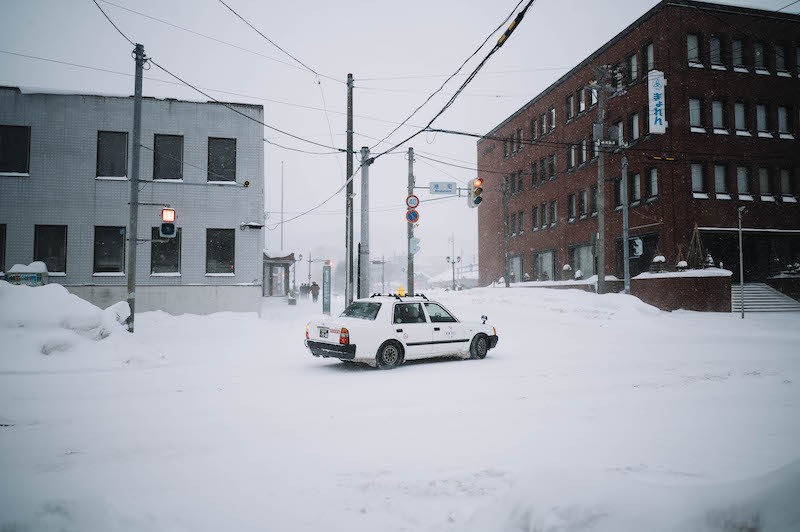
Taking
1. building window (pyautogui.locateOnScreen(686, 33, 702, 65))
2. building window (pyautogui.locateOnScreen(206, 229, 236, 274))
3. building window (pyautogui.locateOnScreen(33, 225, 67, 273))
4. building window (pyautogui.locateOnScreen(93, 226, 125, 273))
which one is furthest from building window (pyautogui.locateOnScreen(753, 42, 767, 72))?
building window (pyautogui.locateOnScreen(33, 225, 67, 273))

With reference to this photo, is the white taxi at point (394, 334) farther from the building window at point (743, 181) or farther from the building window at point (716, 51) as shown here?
the building window at point (716, 51)

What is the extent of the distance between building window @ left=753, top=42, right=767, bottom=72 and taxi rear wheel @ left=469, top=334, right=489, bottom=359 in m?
28.7

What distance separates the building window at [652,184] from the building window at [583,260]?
545 cm

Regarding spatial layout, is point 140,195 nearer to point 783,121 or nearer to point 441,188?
point 441,188

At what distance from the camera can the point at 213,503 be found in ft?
12.0

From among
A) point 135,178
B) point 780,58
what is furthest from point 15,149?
point 780,58

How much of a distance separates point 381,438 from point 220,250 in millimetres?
17451

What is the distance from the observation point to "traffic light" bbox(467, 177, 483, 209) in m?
21.1

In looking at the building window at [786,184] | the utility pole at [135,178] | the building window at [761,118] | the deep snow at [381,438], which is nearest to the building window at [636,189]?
the building window at [761,118]

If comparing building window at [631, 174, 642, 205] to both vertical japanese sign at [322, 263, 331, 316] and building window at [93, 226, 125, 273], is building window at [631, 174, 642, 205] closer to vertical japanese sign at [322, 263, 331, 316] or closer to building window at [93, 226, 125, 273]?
vertical japanese sign at [322, 263, 331, 316]

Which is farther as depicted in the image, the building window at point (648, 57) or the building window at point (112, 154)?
the building window at point (648, 57)

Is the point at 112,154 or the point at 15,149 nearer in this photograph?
the point at 15,149

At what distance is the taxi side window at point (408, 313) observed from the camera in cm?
1057

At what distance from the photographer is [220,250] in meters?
21.0
